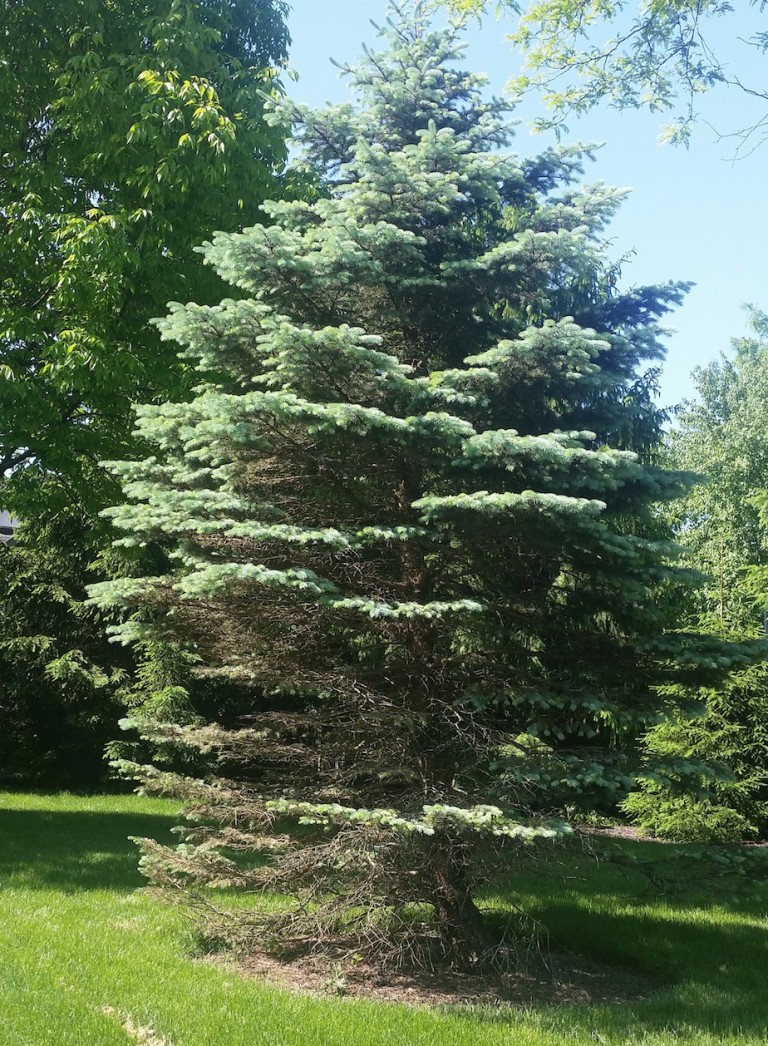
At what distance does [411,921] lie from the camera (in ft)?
20.7

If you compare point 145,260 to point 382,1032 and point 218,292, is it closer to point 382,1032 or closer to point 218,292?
point 218,292

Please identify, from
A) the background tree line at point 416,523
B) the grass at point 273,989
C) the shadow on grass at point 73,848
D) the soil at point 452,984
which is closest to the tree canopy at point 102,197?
the background tree line at point 416,523

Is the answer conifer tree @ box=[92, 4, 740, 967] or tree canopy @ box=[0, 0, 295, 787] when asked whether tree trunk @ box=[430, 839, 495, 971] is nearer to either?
conifer tree @ box=[92, 4, 740, 967]

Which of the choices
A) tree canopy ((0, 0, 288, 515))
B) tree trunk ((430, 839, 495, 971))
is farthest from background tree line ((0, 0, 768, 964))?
tree canopy ((0, 0, 288, 515))

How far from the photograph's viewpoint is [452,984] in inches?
222

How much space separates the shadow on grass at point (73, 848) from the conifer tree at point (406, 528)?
185 centimetres

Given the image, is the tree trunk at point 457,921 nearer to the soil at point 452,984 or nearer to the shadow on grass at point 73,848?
the soil at point 452,984

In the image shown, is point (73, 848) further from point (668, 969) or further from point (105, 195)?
point (105, 195)

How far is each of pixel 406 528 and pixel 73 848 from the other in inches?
260

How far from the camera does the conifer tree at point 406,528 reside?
5.53 m

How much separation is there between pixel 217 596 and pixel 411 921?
2666mm

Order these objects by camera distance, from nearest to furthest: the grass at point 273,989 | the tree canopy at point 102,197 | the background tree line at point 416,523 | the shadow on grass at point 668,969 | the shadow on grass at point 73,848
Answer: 1. the grass at point 273,989
2. the shadow on grass at point 668,969
3. the background tree line at point 416,523
4. the shadow on grass at point 73,848
5. the tree canopy at point 102,197

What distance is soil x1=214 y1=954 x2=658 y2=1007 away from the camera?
17.4 ft

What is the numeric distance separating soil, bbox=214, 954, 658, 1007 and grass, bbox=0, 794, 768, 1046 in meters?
0.26
